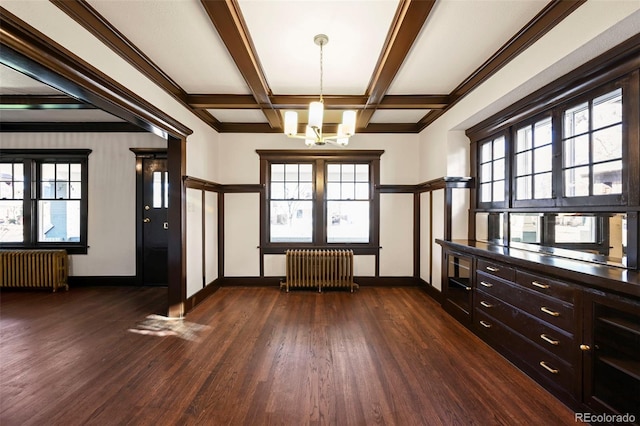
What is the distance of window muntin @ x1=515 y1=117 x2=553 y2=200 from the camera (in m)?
2.86

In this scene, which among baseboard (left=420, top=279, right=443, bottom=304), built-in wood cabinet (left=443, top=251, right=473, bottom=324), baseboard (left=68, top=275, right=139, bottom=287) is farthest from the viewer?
baseboard (left=68, top=275, right=139, bottom=287)

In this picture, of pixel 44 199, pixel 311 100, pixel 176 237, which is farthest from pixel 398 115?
pixel 44 199

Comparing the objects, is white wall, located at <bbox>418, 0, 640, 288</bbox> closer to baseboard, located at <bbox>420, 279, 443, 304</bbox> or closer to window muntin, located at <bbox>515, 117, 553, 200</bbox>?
baseboard, located at <bbox>420, 279, 443, 304</bbox>

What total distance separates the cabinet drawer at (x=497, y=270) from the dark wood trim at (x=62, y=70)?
405 centimetres

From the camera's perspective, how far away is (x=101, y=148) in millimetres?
5074

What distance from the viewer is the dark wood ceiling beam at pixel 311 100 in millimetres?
3863

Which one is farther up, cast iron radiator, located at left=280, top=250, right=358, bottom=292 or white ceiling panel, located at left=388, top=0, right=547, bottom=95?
white ceiling panel, located at left=388, top=0, right=547, bottom=95

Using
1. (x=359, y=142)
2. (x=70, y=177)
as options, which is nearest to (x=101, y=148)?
(x=70, y=177)

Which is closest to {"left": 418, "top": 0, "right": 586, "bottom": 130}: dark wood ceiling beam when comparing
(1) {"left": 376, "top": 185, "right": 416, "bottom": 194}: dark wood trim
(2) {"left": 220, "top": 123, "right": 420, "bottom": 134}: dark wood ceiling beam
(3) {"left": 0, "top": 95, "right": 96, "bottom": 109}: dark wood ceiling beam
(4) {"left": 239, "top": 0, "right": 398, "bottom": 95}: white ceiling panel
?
(4) {"left": 239, "top": 0, "right": 398, "bottom": 95}: white ceiling panel

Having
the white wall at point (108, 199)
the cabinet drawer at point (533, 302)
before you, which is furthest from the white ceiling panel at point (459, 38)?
the white wall at point (108, 199)

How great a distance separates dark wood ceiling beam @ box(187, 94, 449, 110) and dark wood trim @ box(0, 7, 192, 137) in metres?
0.91

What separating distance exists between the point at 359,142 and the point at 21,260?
623 cm

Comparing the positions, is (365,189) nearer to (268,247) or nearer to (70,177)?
(268,247)

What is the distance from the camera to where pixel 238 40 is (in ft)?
8.07
